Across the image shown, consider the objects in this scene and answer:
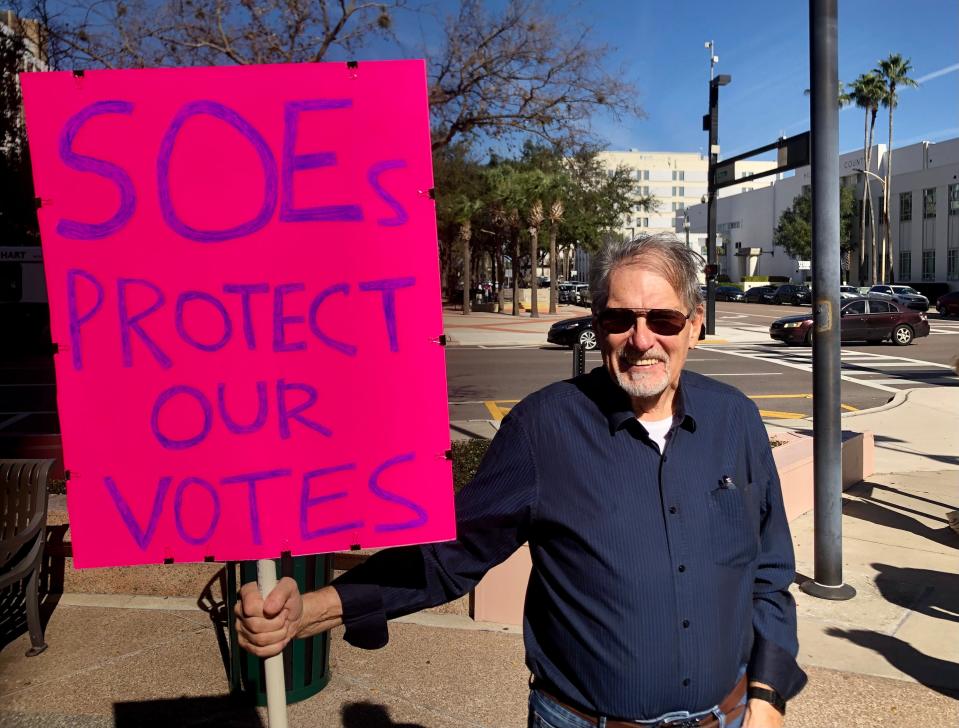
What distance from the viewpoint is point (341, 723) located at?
3.73m

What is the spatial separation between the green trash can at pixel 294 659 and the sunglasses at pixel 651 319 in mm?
2272

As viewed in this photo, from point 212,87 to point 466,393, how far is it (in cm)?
1325

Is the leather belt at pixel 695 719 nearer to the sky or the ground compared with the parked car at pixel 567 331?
nearer to the sky

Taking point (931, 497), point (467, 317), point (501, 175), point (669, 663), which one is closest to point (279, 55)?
point (931, 497)

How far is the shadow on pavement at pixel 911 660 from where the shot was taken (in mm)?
4133

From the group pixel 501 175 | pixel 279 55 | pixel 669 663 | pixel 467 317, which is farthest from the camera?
pixel 501 175

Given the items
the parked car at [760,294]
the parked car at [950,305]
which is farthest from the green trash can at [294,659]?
the parked car at [760,294]

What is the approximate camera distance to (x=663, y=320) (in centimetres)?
200

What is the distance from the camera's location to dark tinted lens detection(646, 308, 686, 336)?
6.56 ft

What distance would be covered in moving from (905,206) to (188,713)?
220ft

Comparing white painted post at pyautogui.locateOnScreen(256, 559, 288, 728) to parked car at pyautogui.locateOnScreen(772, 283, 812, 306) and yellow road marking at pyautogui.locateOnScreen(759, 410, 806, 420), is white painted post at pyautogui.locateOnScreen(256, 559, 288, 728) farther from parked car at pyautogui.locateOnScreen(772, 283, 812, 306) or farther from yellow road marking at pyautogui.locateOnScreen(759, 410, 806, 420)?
parked car at pyautogui.locateOnScreen(772, 283, 812, 306)

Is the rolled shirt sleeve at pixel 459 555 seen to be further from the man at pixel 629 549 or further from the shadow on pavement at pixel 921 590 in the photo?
the shadow on pavement at pixel 921 590

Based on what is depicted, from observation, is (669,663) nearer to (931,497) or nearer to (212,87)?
(212,87)

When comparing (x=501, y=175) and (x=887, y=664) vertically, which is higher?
(x=501, y=175)
